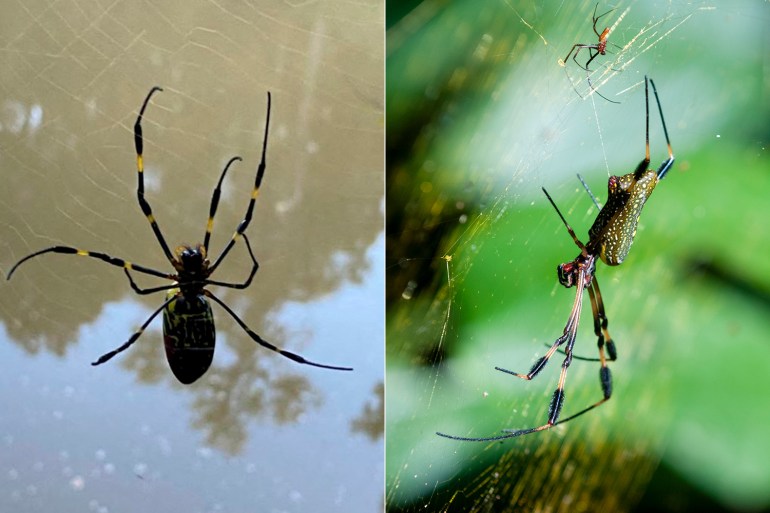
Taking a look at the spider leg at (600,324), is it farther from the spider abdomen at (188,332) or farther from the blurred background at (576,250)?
the spider abdomen at (188,332)

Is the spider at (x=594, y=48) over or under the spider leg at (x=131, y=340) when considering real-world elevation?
over

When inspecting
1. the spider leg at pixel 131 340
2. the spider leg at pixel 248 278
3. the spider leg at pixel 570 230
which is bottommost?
the spider leg at pixel 131 340

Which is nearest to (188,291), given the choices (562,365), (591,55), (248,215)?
(248,215)

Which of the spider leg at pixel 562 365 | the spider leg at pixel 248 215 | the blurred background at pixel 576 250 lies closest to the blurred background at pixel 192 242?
the spider leg at pixel 248 215

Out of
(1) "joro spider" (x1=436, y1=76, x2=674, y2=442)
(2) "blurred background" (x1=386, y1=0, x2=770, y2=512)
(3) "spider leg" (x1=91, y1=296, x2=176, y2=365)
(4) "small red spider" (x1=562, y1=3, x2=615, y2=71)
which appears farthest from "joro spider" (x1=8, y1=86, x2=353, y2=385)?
(4) "small red spider" (x1=562, y1=3, x2=615, y2=71)

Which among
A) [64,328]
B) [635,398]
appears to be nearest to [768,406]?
[635,398]

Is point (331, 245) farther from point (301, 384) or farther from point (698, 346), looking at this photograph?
point (698, 346)
